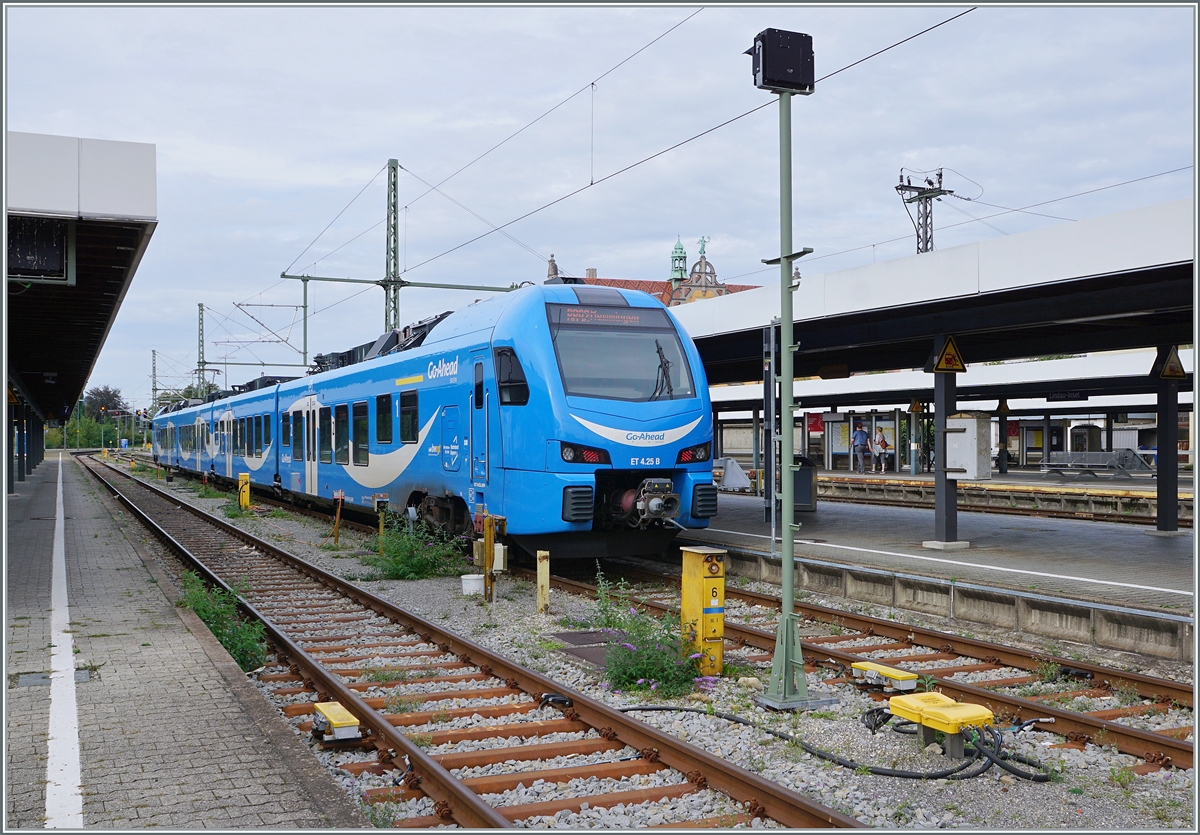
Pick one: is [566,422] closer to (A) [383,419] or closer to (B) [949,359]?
(A) [383,419]

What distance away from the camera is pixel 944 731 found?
5.82 metres

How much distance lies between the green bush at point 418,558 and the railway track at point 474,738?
2.83 metres

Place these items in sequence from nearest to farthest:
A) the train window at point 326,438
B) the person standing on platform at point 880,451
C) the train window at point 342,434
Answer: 1. the train window at point 342,434
2. the train window at point 326,438
3. the person standing on platform at point 880,451

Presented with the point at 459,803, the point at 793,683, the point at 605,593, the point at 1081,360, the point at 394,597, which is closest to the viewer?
the point at 459,803

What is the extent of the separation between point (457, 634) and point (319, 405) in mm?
12553

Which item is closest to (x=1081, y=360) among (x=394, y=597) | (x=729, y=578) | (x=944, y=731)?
(x=729, y=578)

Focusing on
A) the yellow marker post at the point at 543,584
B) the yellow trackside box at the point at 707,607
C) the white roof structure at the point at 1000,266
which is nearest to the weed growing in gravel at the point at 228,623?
the yellow marker post at the point at 543,584

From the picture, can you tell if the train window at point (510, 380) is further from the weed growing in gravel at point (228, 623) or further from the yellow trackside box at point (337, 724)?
the yellow trackside box at point (337, 724)

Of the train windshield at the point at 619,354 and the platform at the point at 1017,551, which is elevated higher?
the train windshield at the point at 619,354

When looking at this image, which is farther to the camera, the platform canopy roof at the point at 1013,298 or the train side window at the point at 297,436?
the train side window at the point at 297,436

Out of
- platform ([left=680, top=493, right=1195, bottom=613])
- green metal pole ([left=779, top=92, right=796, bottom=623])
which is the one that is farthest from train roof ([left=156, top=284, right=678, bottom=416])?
green metal pole ([left=779, top=92, right=796, bottom=623])

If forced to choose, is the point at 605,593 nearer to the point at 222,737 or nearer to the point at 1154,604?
the point at 222,737

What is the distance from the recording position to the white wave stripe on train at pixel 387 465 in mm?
14773

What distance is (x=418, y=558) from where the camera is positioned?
44.6ft
